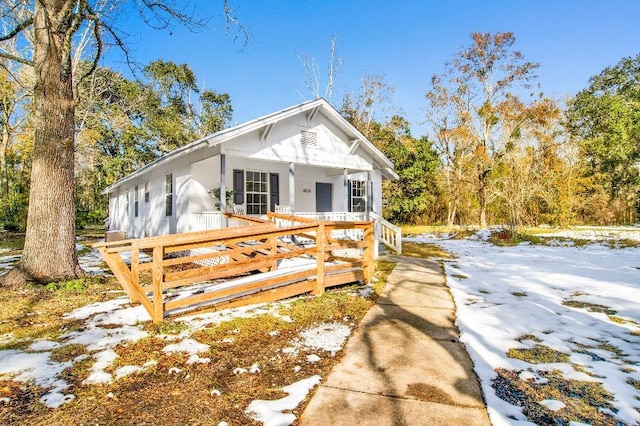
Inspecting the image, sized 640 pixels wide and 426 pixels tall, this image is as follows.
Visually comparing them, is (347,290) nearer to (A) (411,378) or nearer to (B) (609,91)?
(A) (411,378)

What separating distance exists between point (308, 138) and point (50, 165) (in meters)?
7.08

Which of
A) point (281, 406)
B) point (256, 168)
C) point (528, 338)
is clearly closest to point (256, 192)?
point (256, 168)

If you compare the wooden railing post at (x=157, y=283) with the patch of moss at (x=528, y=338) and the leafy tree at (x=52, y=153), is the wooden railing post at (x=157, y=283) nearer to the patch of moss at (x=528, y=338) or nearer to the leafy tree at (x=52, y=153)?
the leafy tree at (x=52, y=153)

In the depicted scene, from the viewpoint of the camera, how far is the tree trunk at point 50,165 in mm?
5859

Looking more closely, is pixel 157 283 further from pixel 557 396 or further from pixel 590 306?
pixel 590 306

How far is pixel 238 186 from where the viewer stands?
438 inches

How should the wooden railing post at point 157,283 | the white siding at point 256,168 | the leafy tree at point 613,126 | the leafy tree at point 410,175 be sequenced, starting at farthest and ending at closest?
the leafy tree at point 410,175 → the leafy tree at point 613,126 → the white siding at point 256,168 → the wooden railing post at point 157,283

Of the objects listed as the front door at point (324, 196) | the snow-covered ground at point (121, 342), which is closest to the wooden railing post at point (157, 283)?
the snow-covered ground at point (121, 342)

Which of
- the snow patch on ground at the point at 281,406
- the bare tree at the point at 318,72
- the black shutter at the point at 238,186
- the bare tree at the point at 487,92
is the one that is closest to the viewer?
the snow patch on ground at the point at 281,406

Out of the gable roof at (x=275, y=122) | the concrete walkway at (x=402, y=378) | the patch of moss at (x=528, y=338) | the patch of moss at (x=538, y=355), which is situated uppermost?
the gable roof at (x=275, y=122)

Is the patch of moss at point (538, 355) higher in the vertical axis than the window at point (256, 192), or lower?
lower

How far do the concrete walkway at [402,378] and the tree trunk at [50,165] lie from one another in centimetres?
573

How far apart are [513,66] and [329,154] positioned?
17.0 m

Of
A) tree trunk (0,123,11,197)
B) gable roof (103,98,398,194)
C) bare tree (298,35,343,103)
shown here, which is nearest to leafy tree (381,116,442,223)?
bare tree (298,35,343,103)
